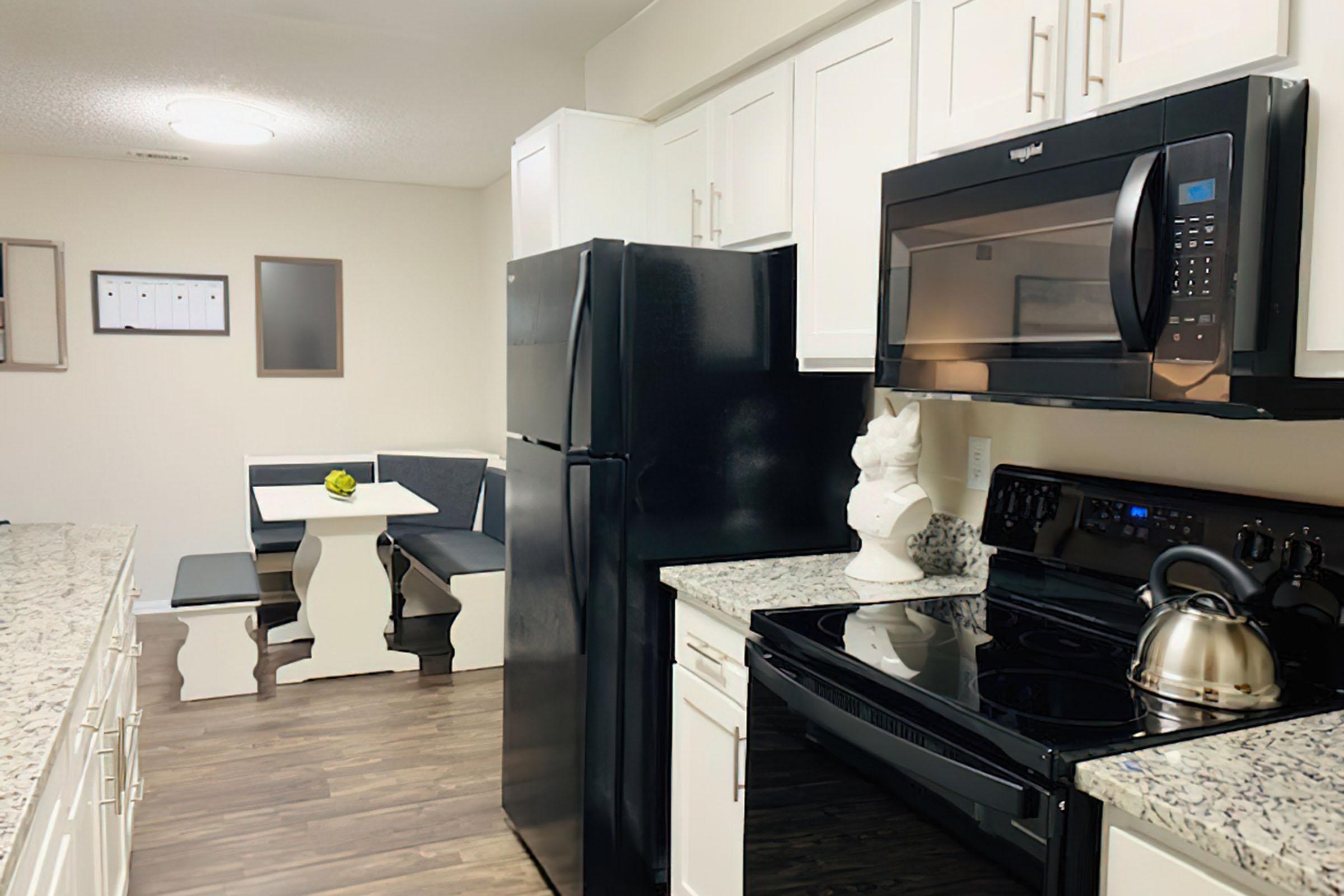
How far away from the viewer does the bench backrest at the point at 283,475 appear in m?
5.68

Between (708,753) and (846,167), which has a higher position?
(846,167)

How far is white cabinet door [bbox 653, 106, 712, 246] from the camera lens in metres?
2.76

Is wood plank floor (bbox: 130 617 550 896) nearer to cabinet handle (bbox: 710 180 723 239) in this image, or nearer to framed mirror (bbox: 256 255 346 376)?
cabinet handle (bbox: 710 180 723 239)

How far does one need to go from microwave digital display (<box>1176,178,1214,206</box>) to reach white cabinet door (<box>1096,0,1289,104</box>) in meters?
0.15

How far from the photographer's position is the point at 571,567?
7.86 feet

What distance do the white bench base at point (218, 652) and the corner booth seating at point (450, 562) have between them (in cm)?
74

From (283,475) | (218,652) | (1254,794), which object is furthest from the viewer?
(283,475)

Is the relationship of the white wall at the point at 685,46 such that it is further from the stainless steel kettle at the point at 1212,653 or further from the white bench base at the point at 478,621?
the white bench base at the point at 478,621

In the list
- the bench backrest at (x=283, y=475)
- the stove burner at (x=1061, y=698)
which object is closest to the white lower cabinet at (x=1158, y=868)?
the stove burner at (x=1061, y=698)

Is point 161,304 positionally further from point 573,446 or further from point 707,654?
point 707,654

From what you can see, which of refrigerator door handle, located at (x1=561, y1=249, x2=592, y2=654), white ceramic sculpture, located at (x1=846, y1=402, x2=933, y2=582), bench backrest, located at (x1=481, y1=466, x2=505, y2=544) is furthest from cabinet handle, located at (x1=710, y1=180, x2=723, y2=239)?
bench backrest, located at (x1=481, y1=466, x2=505, y2=544)

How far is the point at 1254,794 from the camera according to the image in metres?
1.11

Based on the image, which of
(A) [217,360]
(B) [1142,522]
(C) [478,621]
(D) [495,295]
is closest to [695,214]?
(B) [1142,522]

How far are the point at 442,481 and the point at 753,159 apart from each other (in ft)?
12.5
